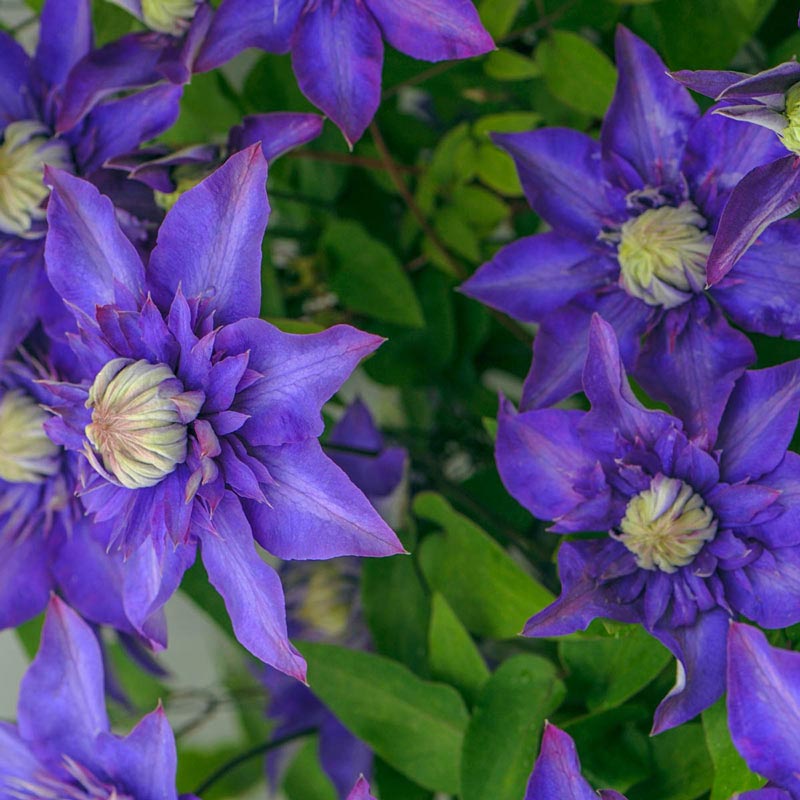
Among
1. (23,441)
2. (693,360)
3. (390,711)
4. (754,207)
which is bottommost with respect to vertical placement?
(390,711)

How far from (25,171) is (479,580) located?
13.0 inches

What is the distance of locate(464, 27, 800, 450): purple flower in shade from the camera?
0.48m

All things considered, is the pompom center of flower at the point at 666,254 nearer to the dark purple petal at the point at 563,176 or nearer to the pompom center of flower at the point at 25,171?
the dark purple petal at the point at 563,176

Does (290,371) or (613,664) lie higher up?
(290,371)

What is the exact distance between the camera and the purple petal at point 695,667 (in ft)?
1.47

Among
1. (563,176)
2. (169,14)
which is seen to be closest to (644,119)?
(563,176)

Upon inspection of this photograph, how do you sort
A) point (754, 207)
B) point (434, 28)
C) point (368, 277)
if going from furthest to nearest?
point (368, 277) → point (434, 28) → point (754, 207)

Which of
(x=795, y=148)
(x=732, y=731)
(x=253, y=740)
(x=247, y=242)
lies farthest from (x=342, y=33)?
(x=253, y=740)

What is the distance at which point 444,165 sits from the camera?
0.70m

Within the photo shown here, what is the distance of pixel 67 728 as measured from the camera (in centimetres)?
57

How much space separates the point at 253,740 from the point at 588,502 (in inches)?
23.0

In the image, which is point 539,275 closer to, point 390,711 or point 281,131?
point 281,131

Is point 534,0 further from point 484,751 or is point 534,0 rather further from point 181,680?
point 181,680

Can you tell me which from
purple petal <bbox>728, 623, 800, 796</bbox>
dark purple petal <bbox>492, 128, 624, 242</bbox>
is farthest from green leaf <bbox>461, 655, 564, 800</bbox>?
dark purple petal <bbox>492, 128, 624, 242</bbox>
